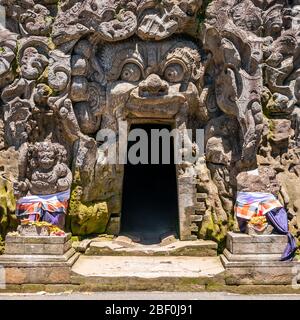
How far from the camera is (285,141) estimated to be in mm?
10617

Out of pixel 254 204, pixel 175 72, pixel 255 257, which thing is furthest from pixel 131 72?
pixel 255 257

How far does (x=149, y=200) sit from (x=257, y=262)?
19.7 ft

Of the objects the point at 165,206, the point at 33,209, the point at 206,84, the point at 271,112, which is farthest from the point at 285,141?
the point at 33,209

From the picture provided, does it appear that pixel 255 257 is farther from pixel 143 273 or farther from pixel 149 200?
pixel 149 200

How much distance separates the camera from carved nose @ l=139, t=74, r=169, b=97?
10148mm

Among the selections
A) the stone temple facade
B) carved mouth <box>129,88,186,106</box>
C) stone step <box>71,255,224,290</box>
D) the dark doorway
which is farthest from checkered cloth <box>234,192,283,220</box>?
carved mouth <box>129,88,186,106</box>

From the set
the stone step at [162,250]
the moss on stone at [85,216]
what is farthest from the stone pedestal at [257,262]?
the moss on stone at [85,216]

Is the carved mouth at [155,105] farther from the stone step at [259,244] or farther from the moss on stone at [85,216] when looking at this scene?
the stone step at [259,244]

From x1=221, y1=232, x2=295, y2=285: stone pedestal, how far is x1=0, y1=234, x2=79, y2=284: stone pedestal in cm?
314

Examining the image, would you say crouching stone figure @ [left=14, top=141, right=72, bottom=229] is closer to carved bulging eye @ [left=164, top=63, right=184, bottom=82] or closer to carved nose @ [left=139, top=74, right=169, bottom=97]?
carved nose @ [left=139, top=74, right=169, bottom=97]

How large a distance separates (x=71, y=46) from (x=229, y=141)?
13.6 ft

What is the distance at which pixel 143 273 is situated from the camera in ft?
28.9

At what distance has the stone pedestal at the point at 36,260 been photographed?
860 cm

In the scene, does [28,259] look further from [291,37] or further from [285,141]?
[291,37]
